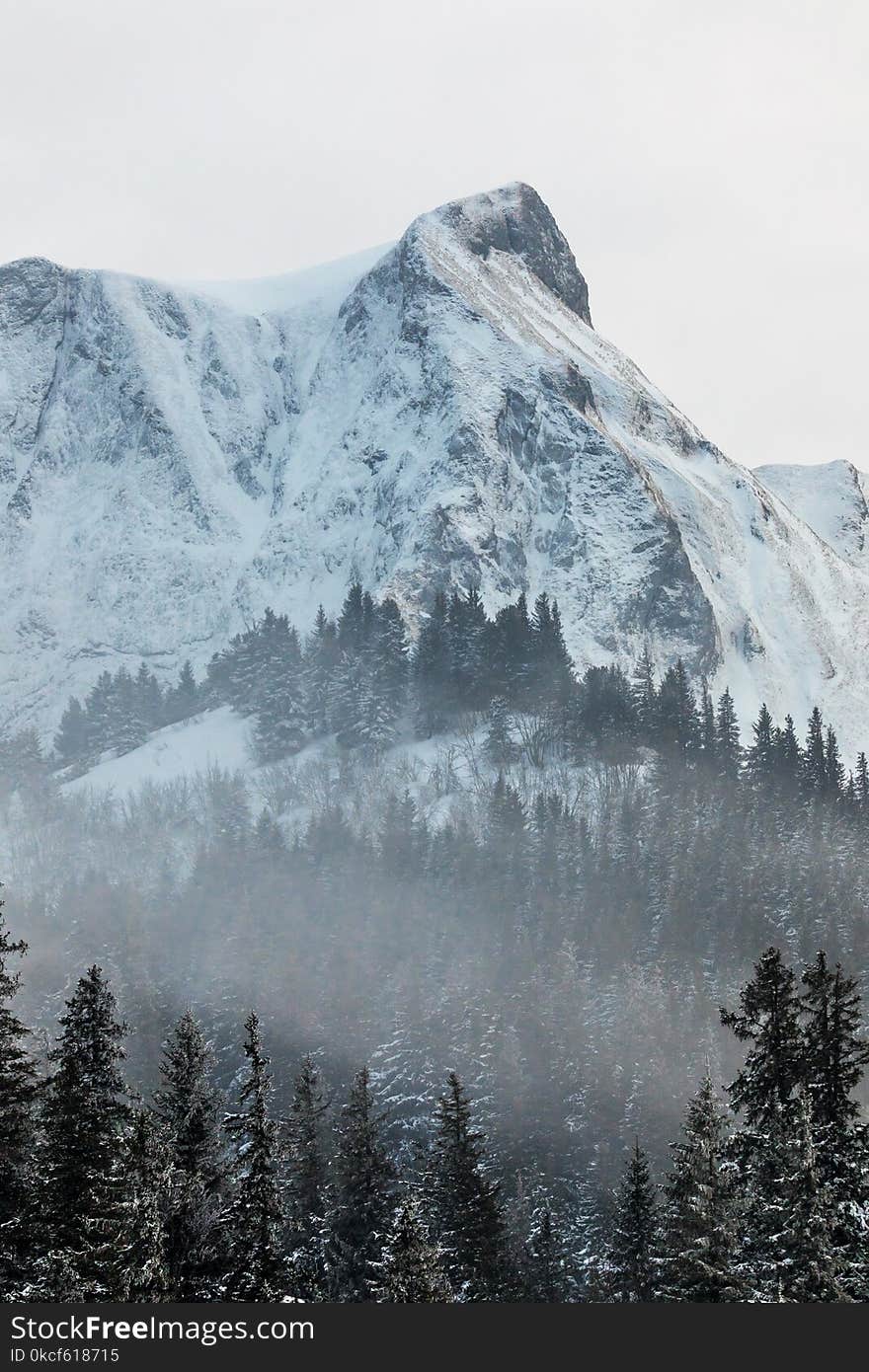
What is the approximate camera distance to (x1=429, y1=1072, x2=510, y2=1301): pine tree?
5444 centimetres

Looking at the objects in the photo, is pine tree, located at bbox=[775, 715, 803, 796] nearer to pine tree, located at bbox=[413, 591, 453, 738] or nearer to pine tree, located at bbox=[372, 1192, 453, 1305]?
pine tree, located at bbox=[413, 591, 453, 738]

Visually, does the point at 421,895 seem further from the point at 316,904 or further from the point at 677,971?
the point at 677,971

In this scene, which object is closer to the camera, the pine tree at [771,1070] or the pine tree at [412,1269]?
the pine tree at [412,1269]

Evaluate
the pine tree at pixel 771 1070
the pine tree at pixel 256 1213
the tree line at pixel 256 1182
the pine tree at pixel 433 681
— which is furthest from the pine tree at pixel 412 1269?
the pine tree at pixel 433 681

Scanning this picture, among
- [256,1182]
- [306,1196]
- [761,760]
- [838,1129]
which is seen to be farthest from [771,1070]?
[761,760]

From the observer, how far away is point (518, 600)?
178m

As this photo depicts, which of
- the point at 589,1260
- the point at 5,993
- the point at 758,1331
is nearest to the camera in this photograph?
the point at 758,1331

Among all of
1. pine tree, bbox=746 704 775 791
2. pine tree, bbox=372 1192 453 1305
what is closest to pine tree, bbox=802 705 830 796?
pine tree, bbox=746 704 775 791

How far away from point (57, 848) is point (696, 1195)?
120 m

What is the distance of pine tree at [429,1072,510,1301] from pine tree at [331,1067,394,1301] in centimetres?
276

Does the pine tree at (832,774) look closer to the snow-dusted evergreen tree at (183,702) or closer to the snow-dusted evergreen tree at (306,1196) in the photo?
the snow-dusted evergreen tree at (306,1196)

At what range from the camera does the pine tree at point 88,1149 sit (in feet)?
113

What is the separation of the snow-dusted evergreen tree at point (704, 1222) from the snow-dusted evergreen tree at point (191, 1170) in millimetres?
12680

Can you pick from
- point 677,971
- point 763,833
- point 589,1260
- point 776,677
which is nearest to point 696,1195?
point 589,1260
